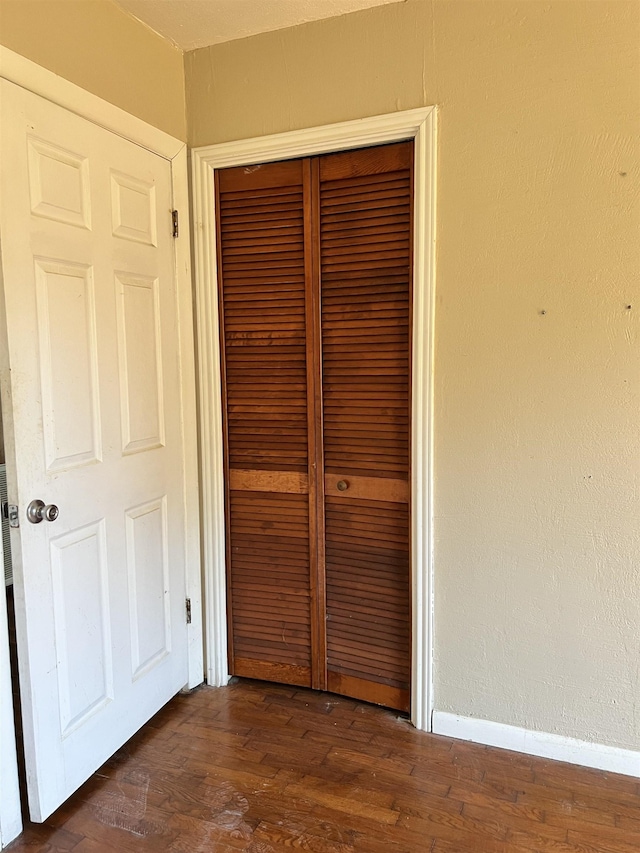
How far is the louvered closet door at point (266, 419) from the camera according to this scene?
84.4 inches

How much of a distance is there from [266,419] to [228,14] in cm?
136

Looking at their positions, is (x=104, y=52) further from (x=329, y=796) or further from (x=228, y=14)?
(x=329, y=796)

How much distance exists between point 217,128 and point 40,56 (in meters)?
0.68

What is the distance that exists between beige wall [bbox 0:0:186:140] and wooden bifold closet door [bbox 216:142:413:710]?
343 mm

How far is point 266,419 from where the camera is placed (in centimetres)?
224

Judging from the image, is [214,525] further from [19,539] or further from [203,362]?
[19,539]

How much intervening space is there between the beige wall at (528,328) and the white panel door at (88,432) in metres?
0.79

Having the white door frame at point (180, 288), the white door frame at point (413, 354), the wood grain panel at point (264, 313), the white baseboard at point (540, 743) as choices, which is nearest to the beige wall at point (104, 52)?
the white door frame at point (180, 288)

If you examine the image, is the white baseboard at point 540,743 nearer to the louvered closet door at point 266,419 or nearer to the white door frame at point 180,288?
the louvered closet door at point 266,419

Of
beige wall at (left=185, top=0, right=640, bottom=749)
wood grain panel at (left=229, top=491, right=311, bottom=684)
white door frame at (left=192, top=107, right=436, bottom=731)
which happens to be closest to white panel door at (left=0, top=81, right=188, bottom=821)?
white door frame at (left=192, top=107, right=436, bottom=731)

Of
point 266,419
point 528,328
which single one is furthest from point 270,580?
point 528,328

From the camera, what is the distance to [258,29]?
6.60 ft

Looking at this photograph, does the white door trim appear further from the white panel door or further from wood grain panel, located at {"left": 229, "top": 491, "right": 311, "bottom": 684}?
wood grain panel, located at {"left": 229, "top": 491, "right": 311, "bottom": 684}

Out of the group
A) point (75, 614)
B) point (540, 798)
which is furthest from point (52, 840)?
point (540, 798)
